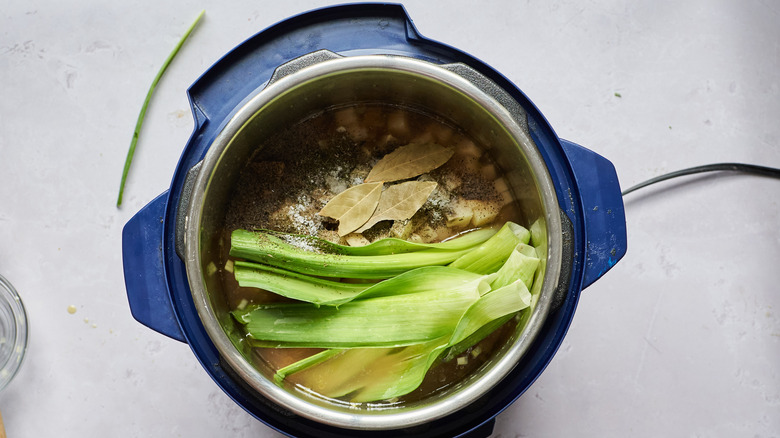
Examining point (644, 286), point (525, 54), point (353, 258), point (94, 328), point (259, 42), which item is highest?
point (259, 42)

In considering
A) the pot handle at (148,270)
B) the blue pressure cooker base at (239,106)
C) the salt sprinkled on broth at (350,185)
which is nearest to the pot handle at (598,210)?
the blue pressure cooker base at (239,106)

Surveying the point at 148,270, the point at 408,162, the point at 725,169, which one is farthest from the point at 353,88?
the point at 725,169

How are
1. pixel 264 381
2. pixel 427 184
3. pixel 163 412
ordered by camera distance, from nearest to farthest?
pixel 264 381 → pixel 427 184 → pixel 163 412

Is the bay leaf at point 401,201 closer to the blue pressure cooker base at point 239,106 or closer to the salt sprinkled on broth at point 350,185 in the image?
the salt sprinkled on broth at point 350,185

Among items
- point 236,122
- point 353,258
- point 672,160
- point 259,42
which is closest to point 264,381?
point 353,258

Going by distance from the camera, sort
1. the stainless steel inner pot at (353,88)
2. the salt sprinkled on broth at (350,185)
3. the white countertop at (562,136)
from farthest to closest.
A: the white countertop at (562,136) → the salt sprinkled on broth at (350,185) → the stainless steel inner pot at (353,88)

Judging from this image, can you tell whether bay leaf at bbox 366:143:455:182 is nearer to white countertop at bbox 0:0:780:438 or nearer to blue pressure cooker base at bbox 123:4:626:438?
blue pressure cooker base at bbox 123:4:626:438

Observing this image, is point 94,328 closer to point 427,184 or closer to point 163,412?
point 163,412

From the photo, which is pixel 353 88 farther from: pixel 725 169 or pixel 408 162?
pixel 725 169

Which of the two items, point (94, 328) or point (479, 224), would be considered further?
point (94, 328)
